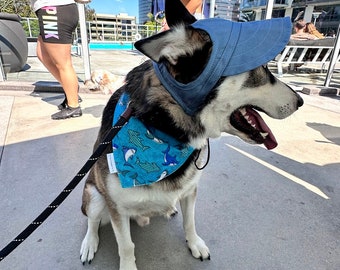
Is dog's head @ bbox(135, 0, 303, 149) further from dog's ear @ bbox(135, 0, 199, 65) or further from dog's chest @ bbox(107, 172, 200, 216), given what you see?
dog's chest @ bbox(107, 172, 200, 216)

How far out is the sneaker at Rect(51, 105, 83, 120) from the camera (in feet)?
11.7

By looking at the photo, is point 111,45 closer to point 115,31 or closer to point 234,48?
point 115,31

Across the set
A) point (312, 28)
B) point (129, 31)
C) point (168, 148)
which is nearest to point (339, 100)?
point (312, 28)

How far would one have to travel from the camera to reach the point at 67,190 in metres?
1.06

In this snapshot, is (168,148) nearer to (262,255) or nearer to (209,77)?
(209,77)

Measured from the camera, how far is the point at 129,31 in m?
16.9

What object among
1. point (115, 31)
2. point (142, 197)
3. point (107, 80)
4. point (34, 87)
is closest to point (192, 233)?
point (142, 197)

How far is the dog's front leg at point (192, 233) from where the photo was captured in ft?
5.14

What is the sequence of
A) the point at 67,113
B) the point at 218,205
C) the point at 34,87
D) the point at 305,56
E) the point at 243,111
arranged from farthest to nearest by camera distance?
the point at 305,56
the point at 34,87
the point at 67,113
the point at 218,205
the point at 243,111

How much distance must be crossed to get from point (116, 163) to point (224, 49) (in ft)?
2.31

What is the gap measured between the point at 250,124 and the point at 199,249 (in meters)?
0.84

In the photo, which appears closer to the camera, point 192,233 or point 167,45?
point 167,45

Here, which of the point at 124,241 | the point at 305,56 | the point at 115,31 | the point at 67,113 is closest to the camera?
the point at 124,241

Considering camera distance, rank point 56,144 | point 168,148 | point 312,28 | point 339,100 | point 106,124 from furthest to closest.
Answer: point 312,28 < point 339,100 < point 56,144 < point 106,124 < point 168,148
